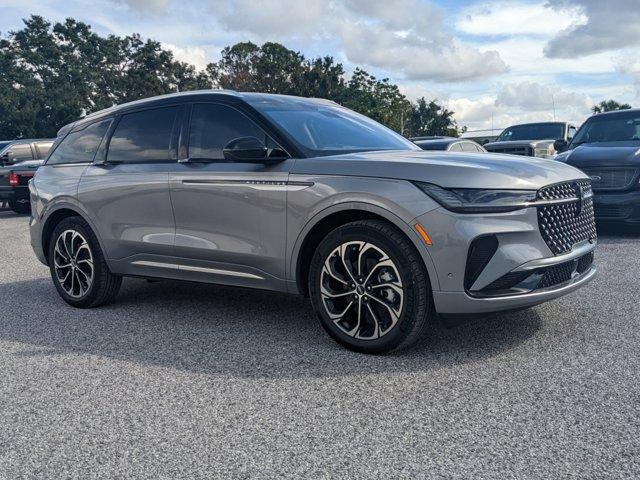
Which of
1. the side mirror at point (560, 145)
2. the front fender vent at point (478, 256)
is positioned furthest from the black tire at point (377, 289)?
the side mirror at point (560, 145)

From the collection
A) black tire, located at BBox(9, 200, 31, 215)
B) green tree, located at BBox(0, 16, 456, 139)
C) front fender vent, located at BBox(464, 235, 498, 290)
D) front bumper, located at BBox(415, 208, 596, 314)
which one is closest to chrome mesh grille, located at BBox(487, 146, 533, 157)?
front bumper, located at BBox(415, 208, 596, 314)

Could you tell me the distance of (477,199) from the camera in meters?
3.87

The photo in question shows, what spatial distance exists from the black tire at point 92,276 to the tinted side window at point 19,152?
41.5 feet

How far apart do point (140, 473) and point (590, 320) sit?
137 inches

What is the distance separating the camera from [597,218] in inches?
357

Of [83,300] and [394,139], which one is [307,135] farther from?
[83,300]

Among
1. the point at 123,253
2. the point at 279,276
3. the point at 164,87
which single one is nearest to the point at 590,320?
the point at 279,276

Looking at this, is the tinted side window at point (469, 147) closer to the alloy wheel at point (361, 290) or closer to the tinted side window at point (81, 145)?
the tinted side window at point (81, 145)

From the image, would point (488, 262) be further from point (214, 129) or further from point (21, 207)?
point (21, 207)

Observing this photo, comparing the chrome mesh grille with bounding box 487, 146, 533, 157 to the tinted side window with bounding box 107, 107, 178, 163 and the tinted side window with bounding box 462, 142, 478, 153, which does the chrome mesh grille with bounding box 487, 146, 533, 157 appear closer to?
the tinted side window with bounding box 462, 142, 478, 153

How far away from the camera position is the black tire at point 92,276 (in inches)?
231

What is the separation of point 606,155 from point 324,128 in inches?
223

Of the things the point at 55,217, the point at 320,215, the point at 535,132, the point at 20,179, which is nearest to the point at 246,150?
the point at 320,215

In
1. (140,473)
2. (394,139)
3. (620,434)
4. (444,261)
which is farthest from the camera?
(394,139)
